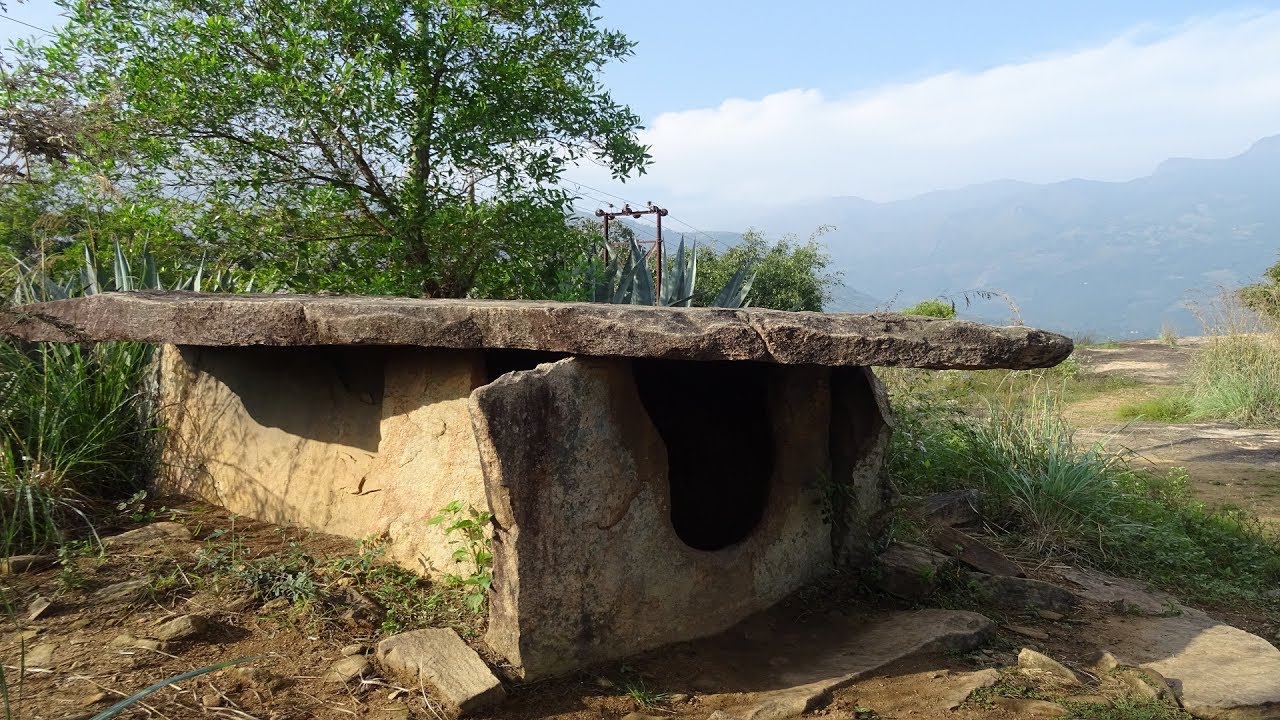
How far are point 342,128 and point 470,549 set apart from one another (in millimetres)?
4409

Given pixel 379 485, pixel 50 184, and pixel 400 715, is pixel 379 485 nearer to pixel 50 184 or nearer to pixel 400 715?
pixel 400 715

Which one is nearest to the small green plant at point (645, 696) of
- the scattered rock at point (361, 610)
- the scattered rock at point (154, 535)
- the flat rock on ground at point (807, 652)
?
the flat rock on ground at point (807, 652)

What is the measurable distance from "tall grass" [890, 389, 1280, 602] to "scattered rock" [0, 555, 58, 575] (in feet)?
15.0

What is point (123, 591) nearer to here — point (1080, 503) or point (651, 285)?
point (651, 285)

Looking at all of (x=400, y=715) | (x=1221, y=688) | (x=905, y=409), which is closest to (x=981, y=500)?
(x=905, y=409)

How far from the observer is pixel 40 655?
9.46 feet

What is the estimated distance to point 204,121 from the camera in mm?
6551

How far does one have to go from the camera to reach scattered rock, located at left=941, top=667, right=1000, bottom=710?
2.97m

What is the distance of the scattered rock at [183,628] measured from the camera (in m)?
3.00

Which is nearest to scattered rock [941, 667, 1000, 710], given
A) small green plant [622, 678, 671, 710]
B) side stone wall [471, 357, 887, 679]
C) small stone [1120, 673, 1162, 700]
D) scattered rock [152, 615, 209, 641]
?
small stone [1120, 673, 1162, 700]

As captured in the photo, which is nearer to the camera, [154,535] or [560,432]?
[560,432]

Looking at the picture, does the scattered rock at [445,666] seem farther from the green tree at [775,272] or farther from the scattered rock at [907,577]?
the green tree at [775,272]

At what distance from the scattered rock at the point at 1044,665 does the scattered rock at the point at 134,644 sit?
116 inches

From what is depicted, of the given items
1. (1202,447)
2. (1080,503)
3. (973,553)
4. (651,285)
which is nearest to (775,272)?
(1202,447)
